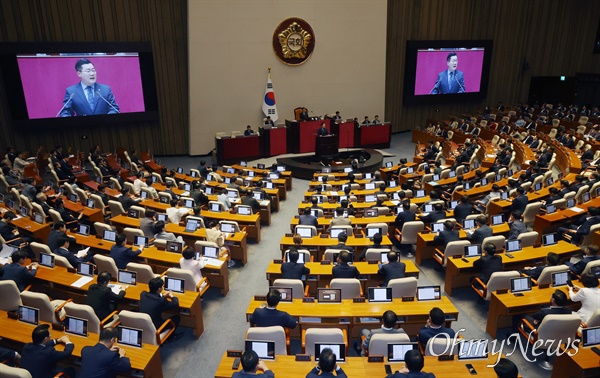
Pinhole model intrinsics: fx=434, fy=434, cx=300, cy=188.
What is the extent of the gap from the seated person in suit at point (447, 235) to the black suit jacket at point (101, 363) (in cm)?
585

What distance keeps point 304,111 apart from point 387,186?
7.75 meters

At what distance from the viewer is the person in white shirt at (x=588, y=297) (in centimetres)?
572

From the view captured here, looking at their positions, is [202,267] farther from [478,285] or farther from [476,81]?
[476,81]

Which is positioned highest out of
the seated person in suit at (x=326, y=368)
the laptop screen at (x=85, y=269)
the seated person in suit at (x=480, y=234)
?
the seated person in suit at (x=326, y=368)

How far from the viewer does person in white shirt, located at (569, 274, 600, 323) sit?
572 centimetres

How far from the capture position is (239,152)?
17.5 meters

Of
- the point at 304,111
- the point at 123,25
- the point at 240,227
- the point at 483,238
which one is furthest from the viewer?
the point at 304,111

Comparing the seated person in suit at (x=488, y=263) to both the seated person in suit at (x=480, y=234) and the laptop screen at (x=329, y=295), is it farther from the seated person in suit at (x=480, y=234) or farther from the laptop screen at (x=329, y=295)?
the laptop screen at (x=329, y=295)

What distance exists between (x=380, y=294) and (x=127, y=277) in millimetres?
3913

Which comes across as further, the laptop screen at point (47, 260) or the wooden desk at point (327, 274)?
the laptop screen at point (47, 260)

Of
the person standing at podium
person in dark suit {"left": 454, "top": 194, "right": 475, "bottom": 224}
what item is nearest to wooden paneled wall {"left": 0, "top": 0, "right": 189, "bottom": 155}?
the person standing at podium

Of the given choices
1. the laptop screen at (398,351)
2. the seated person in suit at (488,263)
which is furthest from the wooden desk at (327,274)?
the laptop screen at (398,351)

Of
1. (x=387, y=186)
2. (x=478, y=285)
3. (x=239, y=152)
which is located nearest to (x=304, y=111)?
(x=239, y=152)

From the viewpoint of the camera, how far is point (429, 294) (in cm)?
620
